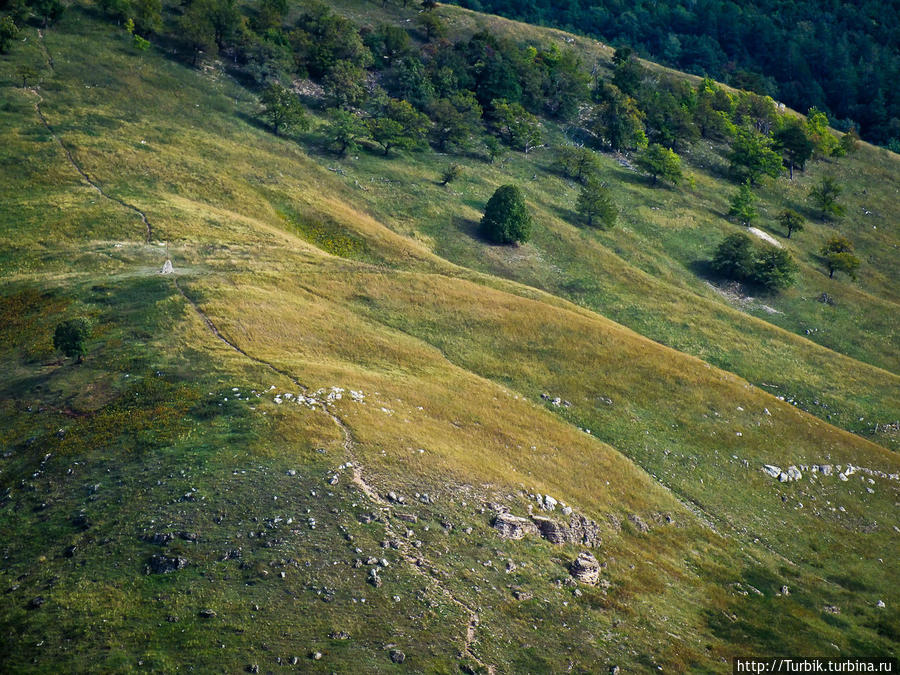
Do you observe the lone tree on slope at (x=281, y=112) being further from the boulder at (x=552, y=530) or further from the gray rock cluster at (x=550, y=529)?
the boulder at (x=552, y=530)

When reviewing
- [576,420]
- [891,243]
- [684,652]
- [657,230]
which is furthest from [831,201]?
[684,652]

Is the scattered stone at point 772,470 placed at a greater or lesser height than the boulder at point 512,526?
lesser

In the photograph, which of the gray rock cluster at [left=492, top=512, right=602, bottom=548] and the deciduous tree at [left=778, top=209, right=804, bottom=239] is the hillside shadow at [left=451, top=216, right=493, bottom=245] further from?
the deciduous tree at [left=778, top=209, right=804, bottom=239]

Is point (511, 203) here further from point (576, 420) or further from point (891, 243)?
point (891, 243)

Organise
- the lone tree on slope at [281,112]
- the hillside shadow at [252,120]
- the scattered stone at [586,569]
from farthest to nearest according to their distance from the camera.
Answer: the hillside shadow at [252,120]
the lone tree on slope at [281,112]
the scattered stone at [586,569]

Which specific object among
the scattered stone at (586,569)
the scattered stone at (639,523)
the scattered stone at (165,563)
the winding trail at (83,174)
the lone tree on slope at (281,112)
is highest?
the lone tree on slope at (281,112)

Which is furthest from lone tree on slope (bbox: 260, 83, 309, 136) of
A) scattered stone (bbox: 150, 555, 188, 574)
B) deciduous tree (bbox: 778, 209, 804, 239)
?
scattered stone (bbox: 150, 555, 188, 574)

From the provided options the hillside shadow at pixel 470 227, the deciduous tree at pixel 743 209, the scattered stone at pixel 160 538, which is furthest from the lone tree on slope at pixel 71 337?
the deciduous tree at pixel 743 209
